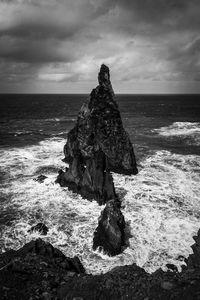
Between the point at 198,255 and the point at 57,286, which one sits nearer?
the point at 57,286

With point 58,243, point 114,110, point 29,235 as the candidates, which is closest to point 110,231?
point 58,243

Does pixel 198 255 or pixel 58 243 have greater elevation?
pixel 198 255

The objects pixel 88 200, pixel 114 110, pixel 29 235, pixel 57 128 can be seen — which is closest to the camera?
pixel 29 235

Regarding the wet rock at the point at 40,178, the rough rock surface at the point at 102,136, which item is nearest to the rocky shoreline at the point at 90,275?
the wet rock at the point at 40,178

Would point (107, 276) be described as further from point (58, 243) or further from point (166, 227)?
point (166, 227)

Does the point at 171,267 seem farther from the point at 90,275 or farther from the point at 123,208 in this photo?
the point at 123,208

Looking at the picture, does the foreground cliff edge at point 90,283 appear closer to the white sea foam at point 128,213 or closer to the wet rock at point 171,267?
the white sea foam at point 128,213

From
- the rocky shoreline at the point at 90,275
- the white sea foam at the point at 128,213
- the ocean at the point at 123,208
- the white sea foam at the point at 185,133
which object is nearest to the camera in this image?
the rocky shoreline at the point at 90,275
